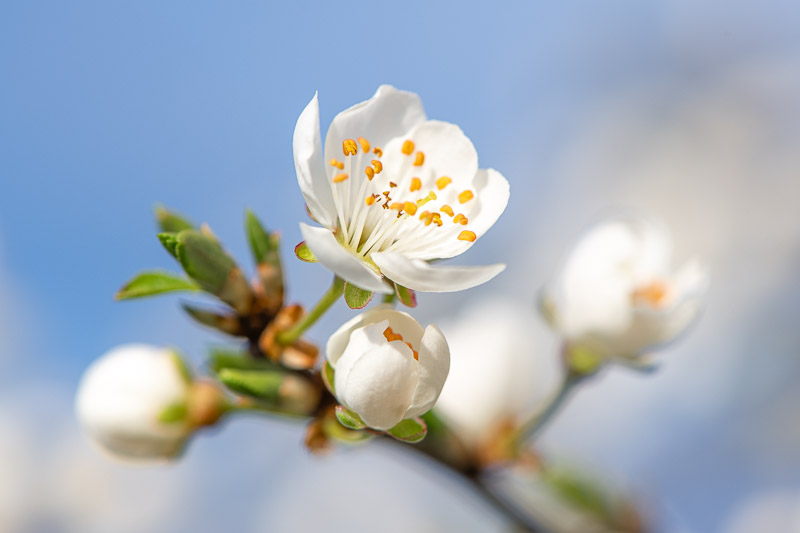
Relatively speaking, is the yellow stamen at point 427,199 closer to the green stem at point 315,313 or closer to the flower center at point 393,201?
the flower center at point 393,201

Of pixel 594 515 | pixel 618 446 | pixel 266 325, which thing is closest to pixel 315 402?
pixel 266 325

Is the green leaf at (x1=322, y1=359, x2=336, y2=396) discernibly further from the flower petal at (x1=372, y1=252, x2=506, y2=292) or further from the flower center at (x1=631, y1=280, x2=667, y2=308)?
the flower center at (x1=631, y1=280, x2=667, y2=308)

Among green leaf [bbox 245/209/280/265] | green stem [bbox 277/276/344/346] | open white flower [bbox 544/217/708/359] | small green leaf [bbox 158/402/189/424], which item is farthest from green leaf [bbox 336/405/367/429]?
open white flower [bbox 544/217/708/359]

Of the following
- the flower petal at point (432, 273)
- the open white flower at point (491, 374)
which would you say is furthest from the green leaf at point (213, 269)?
the open white flower at point (491, 374)

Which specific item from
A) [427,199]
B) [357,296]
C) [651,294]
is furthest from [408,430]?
[651,294]

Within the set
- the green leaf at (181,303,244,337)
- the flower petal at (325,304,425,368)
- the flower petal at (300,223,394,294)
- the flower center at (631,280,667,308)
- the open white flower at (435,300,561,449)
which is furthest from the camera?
the open white flower at (435,300,561,449)

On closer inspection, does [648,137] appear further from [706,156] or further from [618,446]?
[618,446]

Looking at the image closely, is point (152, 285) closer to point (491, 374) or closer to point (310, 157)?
point (310, 157)

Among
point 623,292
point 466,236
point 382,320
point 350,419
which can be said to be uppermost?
point 623,292
